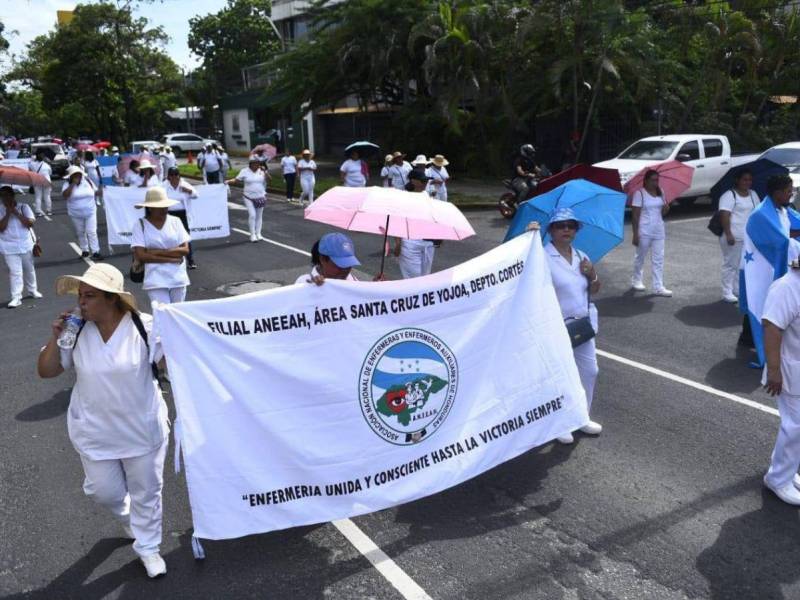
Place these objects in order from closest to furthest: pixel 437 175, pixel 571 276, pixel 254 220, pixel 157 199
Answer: pixel 571 276
pixel 157 199
pixel 437 175
pixel 254 220

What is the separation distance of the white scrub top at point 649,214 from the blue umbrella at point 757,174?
2.55 ft

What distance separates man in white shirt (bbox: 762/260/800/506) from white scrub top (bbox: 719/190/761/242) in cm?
525

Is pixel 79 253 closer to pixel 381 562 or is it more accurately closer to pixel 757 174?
pixel 757 174

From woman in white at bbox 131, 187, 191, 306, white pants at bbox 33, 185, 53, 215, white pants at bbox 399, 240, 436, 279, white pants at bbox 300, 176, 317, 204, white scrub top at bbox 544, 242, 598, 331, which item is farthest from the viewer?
white pants at bbox 33, 185, 53, 215

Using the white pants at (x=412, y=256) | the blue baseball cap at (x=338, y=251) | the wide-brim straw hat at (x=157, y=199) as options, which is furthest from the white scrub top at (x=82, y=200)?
the blue baseball cap at (x=338, y=251)

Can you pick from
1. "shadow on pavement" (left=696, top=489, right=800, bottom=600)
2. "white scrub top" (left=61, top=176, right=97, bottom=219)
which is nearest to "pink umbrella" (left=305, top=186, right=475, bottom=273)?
"shadow on pavement" (left=696, top=489, right=800, bottom=600)

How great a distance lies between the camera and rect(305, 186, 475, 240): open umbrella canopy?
5480 mm

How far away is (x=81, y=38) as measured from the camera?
1837 inches

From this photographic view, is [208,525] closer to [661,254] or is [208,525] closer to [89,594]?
[89,594]

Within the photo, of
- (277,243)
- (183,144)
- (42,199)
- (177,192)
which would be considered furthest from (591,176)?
(183,144)

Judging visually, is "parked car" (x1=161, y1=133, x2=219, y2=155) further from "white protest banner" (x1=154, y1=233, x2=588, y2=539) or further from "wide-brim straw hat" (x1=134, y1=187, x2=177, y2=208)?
"white protest banner" (x1=154, y1=233, x2=588, y2=539)

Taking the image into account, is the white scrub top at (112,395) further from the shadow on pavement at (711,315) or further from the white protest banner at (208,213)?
the white protest banner at (208,213)

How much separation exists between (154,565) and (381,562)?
49.3 inches

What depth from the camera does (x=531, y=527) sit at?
4.70 metres
